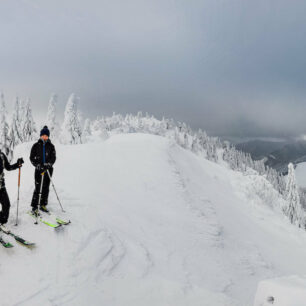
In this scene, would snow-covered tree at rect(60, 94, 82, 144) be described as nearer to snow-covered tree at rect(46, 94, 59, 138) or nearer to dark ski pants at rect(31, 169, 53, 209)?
snow-covered tree at rect(46, 94, 59, 138)

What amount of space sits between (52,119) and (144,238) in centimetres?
4099

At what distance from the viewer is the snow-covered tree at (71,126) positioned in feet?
145

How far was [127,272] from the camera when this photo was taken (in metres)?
6.78

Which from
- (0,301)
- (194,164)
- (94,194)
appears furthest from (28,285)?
(194,164)

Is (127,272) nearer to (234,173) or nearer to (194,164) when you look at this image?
(194,164)

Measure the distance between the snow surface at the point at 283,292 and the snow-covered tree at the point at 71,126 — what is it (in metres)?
43.2

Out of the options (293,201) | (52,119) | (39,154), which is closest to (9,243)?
(39,154)

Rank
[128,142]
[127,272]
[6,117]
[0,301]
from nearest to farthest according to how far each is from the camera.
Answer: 1. [0,301]
2. [127,272]
3. [128,142]
4. [6,117]

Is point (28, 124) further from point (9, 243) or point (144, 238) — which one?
point (9, 243)

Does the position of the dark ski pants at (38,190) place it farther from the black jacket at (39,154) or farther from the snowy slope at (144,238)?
the snowy slope at (144,238)

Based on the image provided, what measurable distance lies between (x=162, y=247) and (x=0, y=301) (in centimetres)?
519

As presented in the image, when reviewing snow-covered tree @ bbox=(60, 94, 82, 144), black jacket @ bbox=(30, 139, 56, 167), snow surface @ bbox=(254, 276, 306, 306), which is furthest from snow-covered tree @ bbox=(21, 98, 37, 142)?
snow surface @ bbox=(254, 276, 306, 306)

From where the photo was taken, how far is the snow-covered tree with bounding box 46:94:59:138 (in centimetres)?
4456

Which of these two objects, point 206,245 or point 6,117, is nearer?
point 206,245
